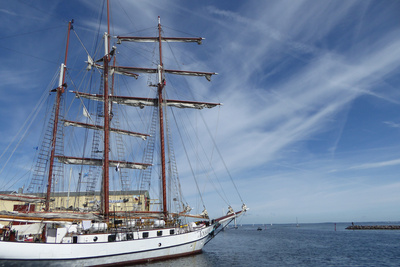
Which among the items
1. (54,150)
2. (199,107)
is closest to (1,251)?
(54,150)

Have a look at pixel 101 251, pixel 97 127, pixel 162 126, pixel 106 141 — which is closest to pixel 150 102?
pixel 162 126

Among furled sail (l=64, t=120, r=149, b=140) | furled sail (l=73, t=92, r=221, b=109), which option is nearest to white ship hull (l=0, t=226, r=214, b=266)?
furled sail (l=73, t=92, r=221, b=109)

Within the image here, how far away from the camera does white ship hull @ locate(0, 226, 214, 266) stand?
64.0 ft

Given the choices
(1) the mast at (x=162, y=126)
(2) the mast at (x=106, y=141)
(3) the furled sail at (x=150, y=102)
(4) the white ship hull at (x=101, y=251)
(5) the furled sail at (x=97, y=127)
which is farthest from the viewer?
(5) the furled sail at (x=97, y=127)

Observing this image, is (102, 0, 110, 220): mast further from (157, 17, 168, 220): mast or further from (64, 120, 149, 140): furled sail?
(64, 120, 149, 140): furled sail

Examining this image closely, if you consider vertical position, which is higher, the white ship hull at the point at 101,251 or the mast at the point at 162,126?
the mast at the point at 162,126

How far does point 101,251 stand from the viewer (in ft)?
75.5

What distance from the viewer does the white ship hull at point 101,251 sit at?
19500 millimetres

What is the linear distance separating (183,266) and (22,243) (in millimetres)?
14150

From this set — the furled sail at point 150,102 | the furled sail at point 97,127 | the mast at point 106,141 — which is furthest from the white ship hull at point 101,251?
the furled sail at point 97,127

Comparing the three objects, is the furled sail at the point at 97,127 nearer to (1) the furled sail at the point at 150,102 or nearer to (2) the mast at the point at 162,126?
(1) the furled sail at the point at 150,102

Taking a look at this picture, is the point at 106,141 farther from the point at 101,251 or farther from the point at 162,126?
the point at 101,251

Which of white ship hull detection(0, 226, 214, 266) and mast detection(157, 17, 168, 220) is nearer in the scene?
white ship hull detection(0, 226, 214, 266)

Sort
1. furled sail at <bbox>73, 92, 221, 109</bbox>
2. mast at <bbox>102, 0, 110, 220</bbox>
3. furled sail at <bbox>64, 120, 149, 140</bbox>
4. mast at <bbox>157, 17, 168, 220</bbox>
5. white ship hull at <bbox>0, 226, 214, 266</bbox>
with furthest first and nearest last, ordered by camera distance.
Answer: furled sail at <bbox>64, 120, 149, 140</bbox> → furled sail at <bbox>73, 92, 221, 109</bbox> → mast at <bbox>157, 17, 168, 220</bbox> → mast at <bbox>102, 0, 110, 220</bbox> → white ship hull at <bbox>0, 226, 214, 266</bbox>
